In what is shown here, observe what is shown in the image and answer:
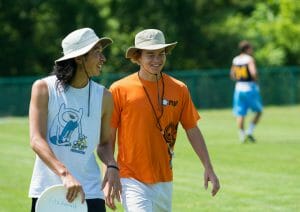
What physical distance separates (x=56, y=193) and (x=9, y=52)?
40360mm

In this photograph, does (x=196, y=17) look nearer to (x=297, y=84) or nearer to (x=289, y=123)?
(x=297, y=84)

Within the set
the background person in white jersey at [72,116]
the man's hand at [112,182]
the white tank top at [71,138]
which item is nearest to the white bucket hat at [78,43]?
the background person in white jersey at [72,116]

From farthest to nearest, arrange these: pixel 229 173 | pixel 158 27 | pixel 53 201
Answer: pixel 158 27 → pixel 229 173 → pixel 53 201

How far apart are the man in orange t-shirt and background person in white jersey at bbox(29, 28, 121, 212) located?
1230mm

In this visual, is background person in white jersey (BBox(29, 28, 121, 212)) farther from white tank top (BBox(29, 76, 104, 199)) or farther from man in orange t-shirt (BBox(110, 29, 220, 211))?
man in orange t-shirt (BBox(110, 29, 220, 211))

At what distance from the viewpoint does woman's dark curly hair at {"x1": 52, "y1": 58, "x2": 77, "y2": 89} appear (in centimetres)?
566

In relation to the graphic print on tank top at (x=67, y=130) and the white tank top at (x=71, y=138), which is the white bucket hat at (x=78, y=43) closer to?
the white tank top at (x=71, y=138)

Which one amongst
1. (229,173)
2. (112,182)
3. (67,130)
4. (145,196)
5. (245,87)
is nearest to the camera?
(67,130)

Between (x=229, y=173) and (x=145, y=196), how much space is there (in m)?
7.36

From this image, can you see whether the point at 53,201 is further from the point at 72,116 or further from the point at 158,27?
the point at 158,27

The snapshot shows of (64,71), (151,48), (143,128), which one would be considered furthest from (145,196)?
(64,71)

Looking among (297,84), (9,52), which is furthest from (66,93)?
(9,52)

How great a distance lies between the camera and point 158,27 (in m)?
48.6

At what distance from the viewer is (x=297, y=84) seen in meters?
41.7
